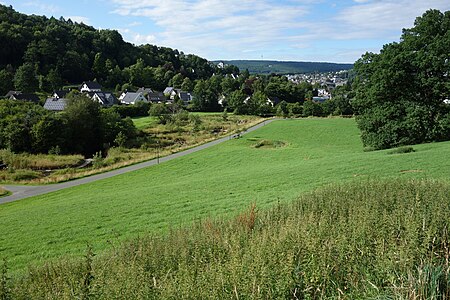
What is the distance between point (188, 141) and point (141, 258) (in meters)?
58.0

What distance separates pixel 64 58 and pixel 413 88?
Answer: 124m

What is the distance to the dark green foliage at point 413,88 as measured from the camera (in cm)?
3200

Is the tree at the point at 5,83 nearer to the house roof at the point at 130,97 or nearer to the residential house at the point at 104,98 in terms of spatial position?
the residential house at the point at 104,98

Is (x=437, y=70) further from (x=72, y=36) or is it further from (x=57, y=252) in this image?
(x=72, y=36)

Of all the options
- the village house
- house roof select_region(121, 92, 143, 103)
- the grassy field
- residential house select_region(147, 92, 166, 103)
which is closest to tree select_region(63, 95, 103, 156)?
the village house

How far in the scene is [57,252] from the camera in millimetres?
12023

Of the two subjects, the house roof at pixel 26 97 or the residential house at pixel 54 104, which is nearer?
the residential house at pixel 54 104

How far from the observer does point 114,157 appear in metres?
47.4

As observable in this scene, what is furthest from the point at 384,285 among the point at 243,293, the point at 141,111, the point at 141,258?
the point at 141,111

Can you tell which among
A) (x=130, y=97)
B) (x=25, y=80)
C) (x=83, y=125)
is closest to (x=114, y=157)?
(x=83, y=125)

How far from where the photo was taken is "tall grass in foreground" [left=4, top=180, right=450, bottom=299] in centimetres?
537

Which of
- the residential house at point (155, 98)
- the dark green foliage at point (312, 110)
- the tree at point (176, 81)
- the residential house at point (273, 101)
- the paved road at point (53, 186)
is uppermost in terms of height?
the tree at point (176, 81)

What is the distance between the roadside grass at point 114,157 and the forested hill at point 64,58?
44.2 meters

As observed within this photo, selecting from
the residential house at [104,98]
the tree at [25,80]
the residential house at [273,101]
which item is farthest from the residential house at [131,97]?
the residential house at [273,101]
